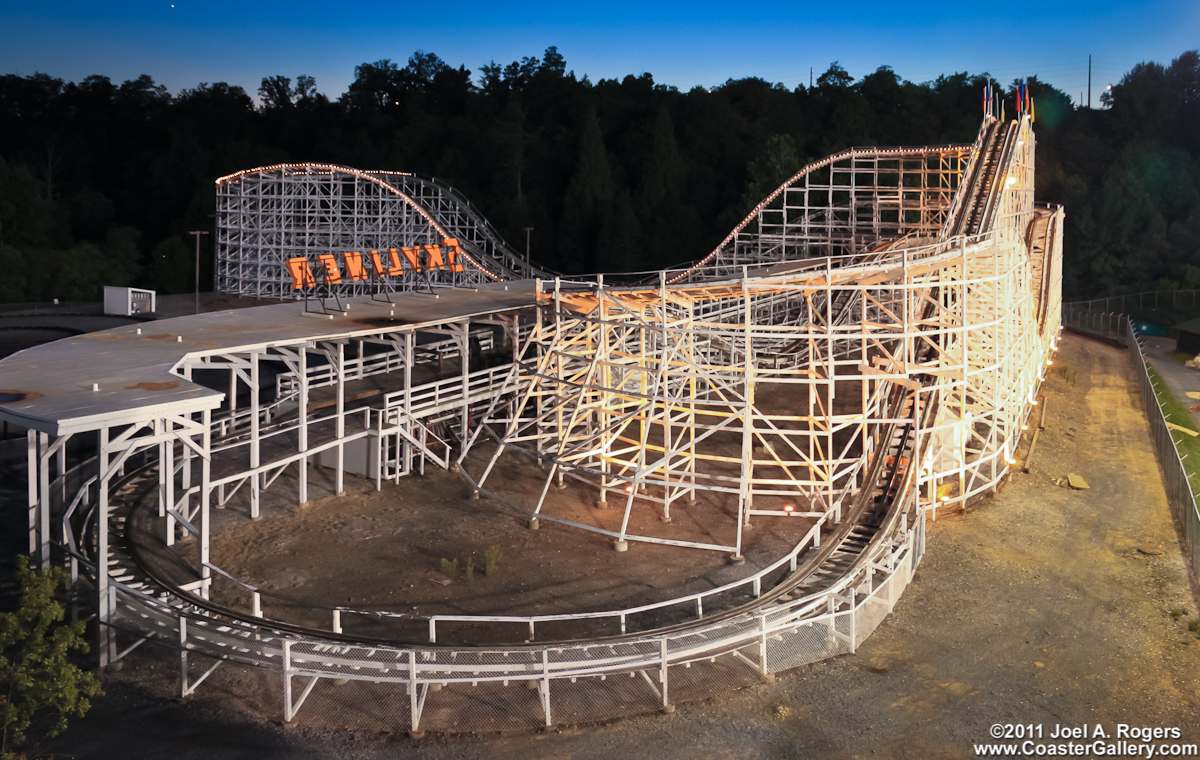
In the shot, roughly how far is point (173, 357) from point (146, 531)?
108 inches

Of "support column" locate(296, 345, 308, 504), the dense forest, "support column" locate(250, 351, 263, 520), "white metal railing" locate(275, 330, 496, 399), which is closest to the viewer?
"support column" locate(250, 351, 263, 520)

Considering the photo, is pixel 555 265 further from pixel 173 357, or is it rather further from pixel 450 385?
pixel 173 357

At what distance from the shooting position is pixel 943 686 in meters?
11.9

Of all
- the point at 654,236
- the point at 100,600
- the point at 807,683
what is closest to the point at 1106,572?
the point at 807,683

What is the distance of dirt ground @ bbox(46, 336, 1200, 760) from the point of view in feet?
34.5

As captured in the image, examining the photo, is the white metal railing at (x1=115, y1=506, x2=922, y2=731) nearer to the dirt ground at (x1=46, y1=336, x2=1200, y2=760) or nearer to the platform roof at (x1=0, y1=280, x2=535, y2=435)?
the dirt ground at (x1=46, y1=336, x2=1200, y2=760)

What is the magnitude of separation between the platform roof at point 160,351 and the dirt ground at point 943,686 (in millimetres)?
3015

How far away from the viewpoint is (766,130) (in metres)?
60.3

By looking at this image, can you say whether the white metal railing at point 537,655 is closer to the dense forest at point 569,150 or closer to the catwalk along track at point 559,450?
the catwalk along track at point 559,450

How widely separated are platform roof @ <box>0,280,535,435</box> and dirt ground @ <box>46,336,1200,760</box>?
3.02 meters

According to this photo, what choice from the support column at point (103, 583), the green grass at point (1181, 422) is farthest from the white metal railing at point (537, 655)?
the green grass at point (1181, 422)

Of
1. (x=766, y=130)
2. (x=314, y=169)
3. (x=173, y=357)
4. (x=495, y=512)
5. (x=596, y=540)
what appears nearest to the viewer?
(x=173, y=357)

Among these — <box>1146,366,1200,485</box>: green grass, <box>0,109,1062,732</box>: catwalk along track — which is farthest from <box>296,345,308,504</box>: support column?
<box>1146,366,1200,485</box>: green grass

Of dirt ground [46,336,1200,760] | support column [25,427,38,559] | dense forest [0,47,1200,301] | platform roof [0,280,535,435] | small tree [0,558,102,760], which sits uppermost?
dense forest [0,47,1200,301]
